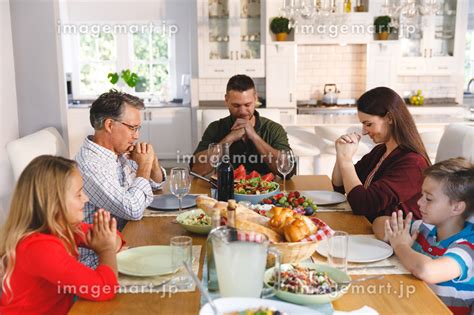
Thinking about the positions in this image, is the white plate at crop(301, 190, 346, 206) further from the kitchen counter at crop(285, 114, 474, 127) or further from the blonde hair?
the kitchen counter at crop(285, 114, 474, 127)

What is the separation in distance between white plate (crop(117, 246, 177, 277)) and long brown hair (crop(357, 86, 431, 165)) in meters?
1.11

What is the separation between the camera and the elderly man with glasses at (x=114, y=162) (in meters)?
2.07

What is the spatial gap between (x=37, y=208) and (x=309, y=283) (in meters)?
0.76

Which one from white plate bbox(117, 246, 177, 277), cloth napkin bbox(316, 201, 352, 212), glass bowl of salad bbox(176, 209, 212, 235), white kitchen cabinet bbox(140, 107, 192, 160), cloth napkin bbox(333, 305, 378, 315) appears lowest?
white kitchen cabinet bbox(140, 107, 192, 160)

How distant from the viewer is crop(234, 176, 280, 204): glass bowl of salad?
2.35 metres

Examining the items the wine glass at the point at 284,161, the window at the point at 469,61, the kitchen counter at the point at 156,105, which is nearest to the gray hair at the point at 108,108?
the wine glass at the point at 284,161

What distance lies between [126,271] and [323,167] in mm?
3540

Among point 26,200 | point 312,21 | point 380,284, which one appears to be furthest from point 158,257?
point 312,21

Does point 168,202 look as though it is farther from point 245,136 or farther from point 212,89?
point 212,89

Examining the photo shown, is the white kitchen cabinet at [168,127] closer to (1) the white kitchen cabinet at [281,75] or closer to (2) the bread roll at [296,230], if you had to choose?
(1) the white kitchen cabinet at [281,75]

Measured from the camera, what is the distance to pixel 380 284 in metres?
1.51

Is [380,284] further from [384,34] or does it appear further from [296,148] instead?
[384,34]

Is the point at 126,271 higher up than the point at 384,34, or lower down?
lower down

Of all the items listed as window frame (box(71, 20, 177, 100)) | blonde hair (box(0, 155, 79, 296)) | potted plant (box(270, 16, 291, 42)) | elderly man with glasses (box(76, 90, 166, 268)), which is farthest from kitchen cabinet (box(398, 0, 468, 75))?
blonde hair (box(0, 155, 79, 296))
